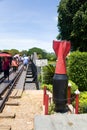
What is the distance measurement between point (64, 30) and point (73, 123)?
143 ft

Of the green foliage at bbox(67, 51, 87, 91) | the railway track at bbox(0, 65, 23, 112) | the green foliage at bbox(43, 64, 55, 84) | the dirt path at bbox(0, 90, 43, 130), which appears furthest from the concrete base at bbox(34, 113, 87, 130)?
the green foliage at bbox(43, 64, 55, 84)

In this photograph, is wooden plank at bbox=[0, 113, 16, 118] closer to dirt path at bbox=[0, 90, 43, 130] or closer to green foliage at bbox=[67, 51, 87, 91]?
dirt path at bbox=[0, 90, 43, 130]

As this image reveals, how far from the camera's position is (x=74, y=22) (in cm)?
4372

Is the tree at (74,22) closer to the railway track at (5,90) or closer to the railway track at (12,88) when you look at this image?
the railway track at (12,88)

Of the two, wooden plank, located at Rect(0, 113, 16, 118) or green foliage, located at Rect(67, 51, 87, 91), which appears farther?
green foliage, located at Rect(67, 51, 87, 91)

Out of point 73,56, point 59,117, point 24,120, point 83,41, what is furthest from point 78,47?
point 59,117

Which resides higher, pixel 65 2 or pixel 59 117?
pixel 65 2

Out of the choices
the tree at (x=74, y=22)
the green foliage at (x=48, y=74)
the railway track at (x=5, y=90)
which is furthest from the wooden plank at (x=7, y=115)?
the tree at (x=74, y=22)

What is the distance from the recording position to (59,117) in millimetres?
5293

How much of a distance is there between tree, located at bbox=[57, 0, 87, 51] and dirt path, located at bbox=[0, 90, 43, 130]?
25.5 meters

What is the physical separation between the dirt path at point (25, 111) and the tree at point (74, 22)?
25498 millimetres

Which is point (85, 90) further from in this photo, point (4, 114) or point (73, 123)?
point (73, 123)

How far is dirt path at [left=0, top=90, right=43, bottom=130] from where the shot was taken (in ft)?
37.1

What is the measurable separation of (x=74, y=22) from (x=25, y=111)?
31201mm
